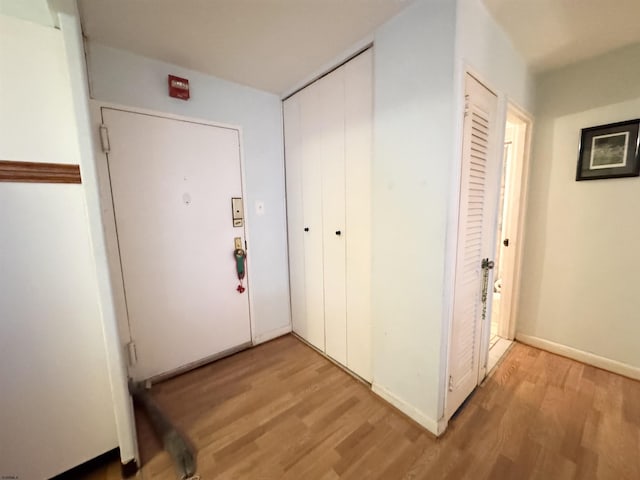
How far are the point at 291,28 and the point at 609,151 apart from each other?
2.27m

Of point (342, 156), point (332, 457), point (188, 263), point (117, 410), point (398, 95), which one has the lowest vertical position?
point (332, 457)

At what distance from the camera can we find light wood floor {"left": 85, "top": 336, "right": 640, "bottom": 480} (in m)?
1.19

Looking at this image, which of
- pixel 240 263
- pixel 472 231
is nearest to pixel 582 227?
pixel 472 231

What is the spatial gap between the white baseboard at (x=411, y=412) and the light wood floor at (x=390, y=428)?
0.03m

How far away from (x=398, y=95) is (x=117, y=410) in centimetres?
208

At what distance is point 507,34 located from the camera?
1.45 meters

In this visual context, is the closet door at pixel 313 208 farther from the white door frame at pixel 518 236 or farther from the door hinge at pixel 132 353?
the door hinge at pixel 132 353

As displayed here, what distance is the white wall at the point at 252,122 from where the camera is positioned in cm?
155

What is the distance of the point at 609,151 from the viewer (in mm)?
1718

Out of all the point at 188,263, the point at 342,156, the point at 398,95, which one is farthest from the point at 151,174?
the point at 398,95

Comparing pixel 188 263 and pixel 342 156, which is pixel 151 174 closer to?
pixel 188 263

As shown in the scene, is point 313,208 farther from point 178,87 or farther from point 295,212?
point 178,87

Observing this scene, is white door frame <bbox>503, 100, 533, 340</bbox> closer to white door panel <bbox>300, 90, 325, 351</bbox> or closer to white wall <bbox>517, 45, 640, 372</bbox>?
white wall <bbox>517, 45, 640, 372</bbox>

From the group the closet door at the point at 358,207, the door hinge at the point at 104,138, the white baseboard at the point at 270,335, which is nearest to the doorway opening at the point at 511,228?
the closet door at the point at 358,207
